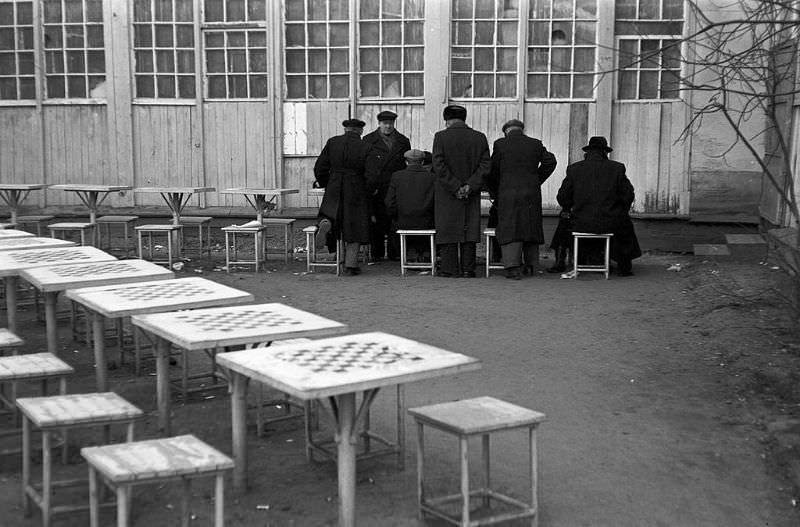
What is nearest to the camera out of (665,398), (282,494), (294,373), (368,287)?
(294,373)

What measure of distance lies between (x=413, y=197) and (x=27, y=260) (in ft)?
18.9

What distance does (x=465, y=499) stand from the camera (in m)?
4.32

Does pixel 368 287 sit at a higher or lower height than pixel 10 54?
lower

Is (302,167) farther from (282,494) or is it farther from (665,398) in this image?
(282,494)

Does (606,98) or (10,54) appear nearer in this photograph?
(606,98)

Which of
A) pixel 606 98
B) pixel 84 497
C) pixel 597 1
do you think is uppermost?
pixel 597 1

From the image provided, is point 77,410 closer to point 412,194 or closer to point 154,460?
point 154,460

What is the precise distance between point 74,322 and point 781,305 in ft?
19.2

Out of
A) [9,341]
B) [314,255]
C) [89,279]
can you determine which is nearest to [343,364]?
[89,279]

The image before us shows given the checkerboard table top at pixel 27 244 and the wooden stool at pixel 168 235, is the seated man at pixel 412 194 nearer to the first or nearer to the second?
the wooden stool at pixel 168 235

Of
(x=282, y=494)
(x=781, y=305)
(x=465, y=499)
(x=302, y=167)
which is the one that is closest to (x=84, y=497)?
(x=282, y=494)

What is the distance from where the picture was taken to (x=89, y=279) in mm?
6527

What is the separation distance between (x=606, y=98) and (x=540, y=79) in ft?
3.14

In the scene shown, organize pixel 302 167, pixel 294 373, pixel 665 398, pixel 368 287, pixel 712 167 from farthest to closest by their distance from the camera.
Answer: pixel 302 167, pixel 712 167, pixel 368 287, pixel 665 398, pixel 294 373
